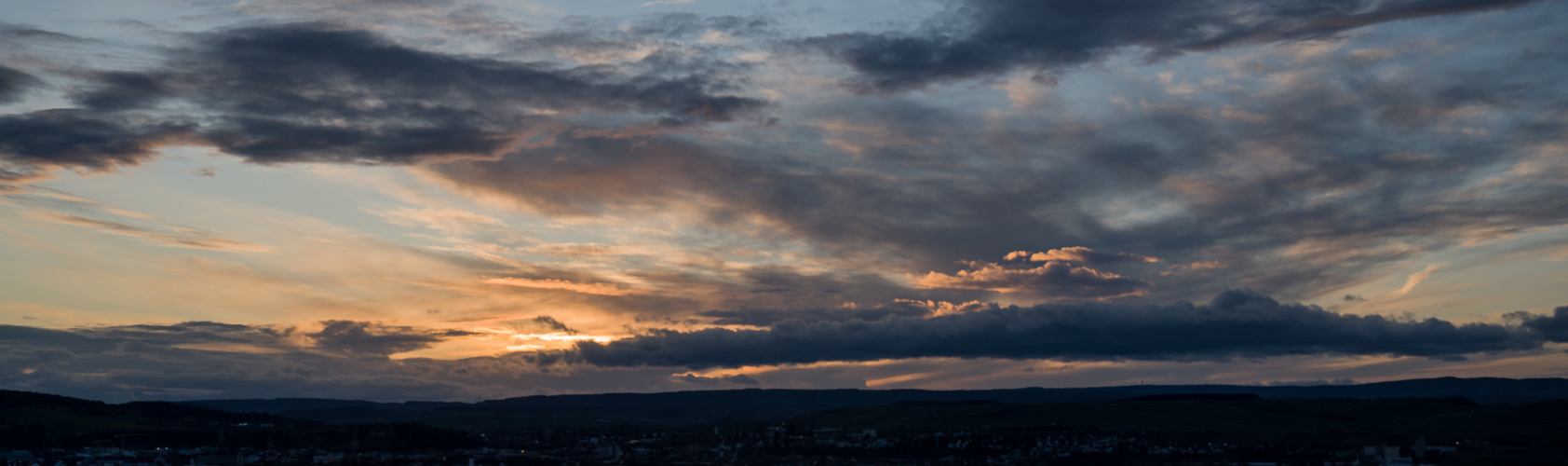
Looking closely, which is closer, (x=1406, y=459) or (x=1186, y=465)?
(x=1406, y=459)

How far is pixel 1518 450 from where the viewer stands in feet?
639

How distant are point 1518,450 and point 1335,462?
34.9 metres

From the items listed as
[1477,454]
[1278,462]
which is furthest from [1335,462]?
[1477,454]

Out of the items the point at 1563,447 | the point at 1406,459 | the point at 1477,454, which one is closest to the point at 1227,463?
the point at 1406,459

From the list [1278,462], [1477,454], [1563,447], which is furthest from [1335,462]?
[1563,447]

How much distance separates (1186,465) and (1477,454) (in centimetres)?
4863

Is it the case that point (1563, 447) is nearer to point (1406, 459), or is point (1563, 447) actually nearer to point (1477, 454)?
point (1477, 454)

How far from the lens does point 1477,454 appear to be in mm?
189625

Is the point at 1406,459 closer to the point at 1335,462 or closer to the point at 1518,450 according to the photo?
the point at 1335,462

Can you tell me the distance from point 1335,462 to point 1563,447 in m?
43.3

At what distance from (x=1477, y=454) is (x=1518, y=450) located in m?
11.7

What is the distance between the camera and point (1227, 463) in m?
199

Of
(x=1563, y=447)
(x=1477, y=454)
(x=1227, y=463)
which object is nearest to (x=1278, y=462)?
(x=1227, y=463)

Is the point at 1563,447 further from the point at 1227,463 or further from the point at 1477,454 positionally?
the point at 1227,463
